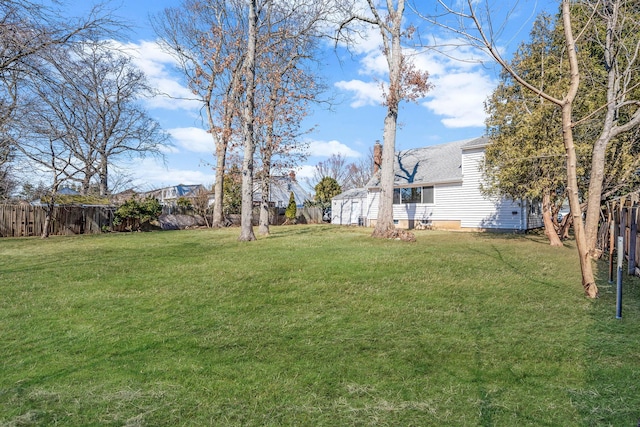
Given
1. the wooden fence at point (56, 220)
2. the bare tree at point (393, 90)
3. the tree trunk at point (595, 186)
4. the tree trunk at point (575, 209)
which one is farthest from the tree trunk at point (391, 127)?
the wooden fence at point (56, 220)

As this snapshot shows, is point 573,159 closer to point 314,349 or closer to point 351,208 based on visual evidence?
point 314,349

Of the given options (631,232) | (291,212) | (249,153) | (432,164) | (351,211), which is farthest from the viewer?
(291,212)

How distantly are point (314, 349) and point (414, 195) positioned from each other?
68.5 feet

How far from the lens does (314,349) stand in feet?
12.4

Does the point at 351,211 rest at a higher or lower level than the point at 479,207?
lower

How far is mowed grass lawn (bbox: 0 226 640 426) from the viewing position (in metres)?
2.63

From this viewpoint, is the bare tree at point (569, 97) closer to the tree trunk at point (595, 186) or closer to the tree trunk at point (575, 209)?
the tree trunk at point (575, 209)

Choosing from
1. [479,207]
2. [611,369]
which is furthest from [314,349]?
[479,207]

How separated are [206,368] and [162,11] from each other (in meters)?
27.1

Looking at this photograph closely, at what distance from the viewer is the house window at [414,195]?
22719 mm

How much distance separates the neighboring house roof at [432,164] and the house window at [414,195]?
57 cm

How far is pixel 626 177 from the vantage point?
41.4ft

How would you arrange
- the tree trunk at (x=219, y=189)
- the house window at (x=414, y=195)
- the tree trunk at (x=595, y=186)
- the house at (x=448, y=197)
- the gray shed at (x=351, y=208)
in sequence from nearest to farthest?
the tree trunk at (x=595, y=186) → the house at (x=448, y=197) → the house window at (x=414, y=195) → the tree trunk at (x=219, y=189) → the gray shed at (x=351, y=208)

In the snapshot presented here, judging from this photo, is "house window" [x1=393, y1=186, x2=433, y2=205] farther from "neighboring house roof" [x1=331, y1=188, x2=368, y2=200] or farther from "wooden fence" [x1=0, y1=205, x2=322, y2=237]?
"wooden fence" [x1=0, y1=205, x2=322, y2=237]
